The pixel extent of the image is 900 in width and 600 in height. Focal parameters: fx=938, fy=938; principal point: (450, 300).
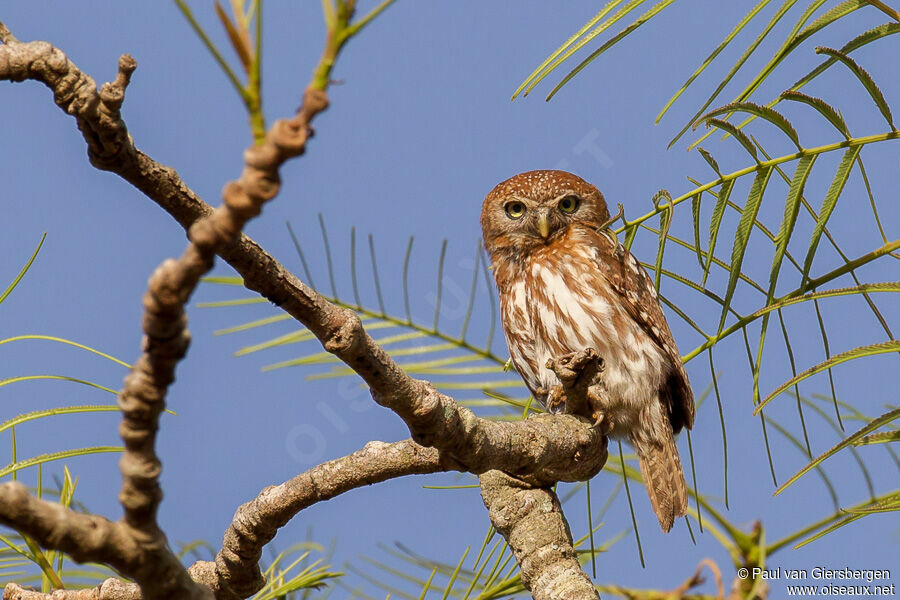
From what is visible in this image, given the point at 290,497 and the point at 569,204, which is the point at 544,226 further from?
the point at 290,497

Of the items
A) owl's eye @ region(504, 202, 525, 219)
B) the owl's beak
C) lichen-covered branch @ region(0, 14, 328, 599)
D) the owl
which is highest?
owl's eye @ region(504, 202, 525, 219)

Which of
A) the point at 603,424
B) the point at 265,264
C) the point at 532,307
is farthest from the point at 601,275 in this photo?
the point at 265,264

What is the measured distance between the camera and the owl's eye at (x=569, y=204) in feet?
18.2

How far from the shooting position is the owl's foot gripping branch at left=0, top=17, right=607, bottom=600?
1331mm

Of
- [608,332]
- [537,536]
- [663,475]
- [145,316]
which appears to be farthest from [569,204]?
[145,316]

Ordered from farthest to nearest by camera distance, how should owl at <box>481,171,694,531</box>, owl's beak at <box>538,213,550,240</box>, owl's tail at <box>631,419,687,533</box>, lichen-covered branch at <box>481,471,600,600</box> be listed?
owl's beak at <box>538,213,550,240</box>, owl at <box>481,171,694,531</box>, owl's tail at <box>631,419,687,533</box>, lichen-covered branch at <box>481,471,600,600</box>

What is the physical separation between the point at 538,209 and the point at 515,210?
187mm

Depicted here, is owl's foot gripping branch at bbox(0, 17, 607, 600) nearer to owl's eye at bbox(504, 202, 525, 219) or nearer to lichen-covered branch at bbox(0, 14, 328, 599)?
lichen-covered branch at bbox(0, 14, 328, 599)

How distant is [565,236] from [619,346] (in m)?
0.83

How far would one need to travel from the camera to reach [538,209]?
5445 millimetres

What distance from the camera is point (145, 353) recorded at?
1422 mm

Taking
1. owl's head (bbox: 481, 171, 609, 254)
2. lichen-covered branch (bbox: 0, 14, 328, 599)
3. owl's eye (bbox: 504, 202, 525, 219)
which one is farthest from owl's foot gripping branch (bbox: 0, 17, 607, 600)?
owl's eye (bbox: 504, 202, 525, 219)

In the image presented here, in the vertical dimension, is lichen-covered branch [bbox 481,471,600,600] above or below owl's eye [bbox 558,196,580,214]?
below

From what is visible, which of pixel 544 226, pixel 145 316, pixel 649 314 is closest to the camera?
pixel 145 316
